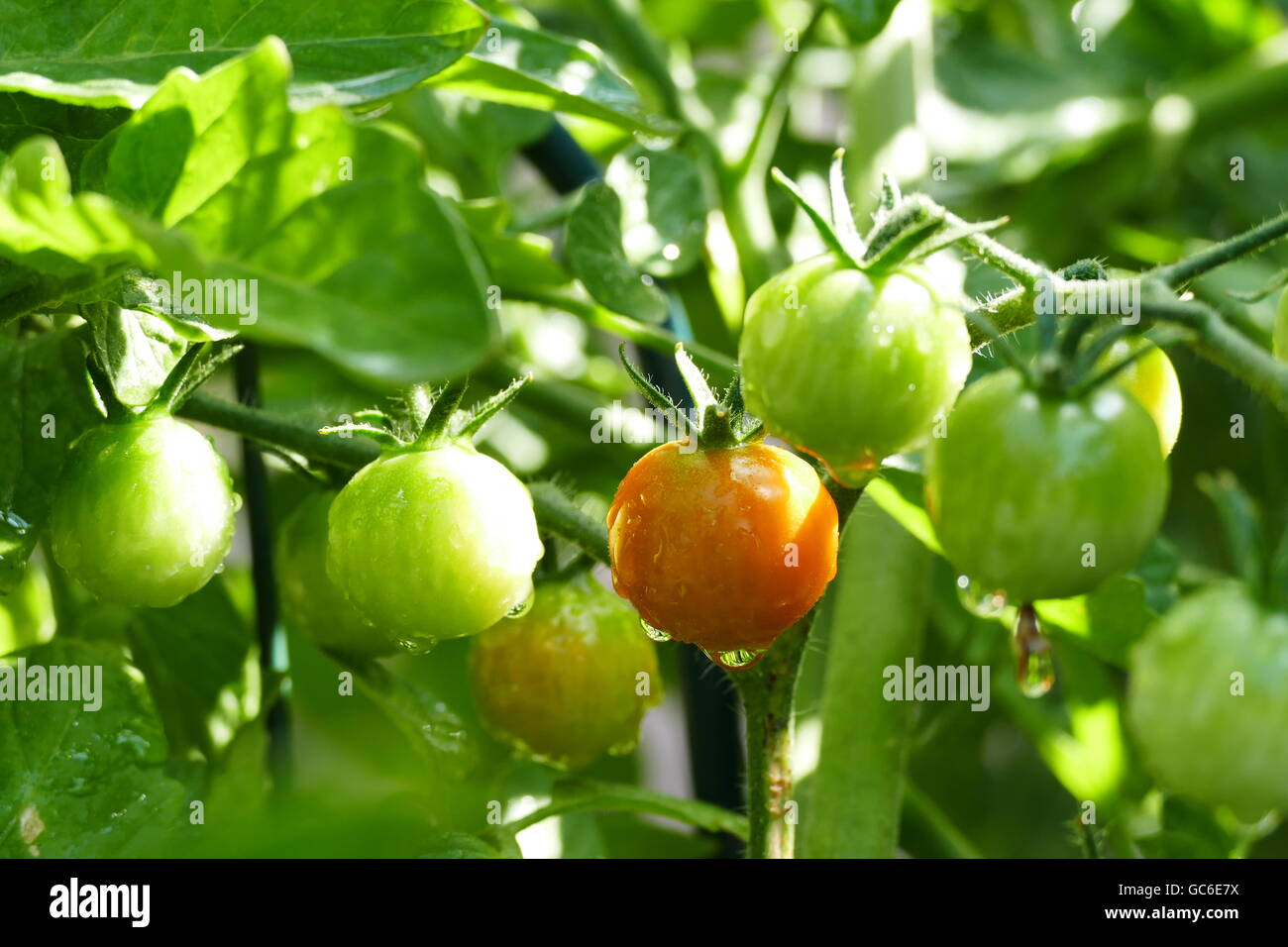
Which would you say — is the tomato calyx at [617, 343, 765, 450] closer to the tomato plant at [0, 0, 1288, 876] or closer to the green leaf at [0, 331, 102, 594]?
the tomato plant at [0, 0, 1288, 876]

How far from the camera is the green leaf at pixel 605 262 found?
1.75ft

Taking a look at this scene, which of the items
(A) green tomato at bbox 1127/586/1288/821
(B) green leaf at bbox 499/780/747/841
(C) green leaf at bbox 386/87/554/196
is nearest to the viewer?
(A) green tomato at bbox 1127/586/1288/821

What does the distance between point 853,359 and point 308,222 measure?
129 mm

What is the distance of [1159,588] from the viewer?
59 cm

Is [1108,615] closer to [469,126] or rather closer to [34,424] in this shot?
[34,424]

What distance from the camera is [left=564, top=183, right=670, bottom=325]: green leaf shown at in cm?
53

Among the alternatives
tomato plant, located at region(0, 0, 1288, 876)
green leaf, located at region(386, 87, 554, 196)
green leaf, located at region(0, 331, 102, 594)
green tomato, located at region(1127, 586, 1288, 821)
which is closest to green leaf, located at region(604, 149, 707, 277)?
tomato plant, located at region(0, 0, 1288, 876)

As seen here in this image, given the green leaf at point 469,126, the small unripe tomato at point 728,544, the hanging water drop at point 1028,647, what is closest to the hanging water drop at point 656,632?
the small unripe tomato at point 728,544

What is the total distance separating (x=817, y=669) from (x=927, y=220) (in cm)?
42

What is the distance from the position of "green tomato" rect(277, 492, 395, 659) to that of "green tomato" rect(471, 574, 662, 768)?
46 millimetres

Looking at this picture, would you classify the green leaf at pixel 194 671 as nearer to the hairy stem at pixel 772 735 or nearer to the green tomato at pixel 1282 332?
the hairy stem at pixel 772 735

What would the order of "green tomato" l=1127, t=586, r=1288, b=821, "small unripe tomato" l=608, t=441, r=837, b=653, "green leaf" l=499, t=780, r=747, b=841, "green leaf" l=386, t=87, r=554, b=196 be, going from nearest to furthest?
1. "green tomato" l=1127, t=586, r=1288, b=821
2. "small unripe tomato" l=608, t=441, r=837, b=653
3. "green leaf" l=499, t=780, r=747, b=841
4. "green leaf" l=386, t=87, r=554, b=196

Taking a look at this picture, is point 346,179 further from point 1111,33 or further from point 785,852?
point 1111,33
